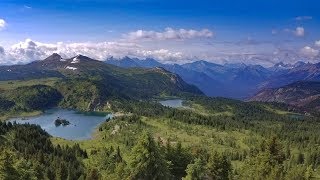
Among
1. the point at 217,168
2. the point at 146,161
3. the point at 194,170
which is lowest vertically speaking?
the point at 217,168

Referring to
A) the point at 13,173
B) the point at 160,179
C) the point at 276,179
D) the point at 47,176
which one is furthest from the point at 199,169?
the point at 47,176

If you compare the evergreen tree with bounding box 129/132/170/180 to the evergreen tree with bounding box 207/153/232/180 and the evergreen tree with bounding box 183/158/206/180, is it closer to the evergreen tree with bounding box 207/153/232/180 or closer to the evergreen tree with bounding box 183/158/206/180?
the evergreen tree with bounding box 183/158/206/180

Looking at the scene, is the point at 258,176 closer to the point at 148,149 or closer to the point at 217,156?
the point at 217,156

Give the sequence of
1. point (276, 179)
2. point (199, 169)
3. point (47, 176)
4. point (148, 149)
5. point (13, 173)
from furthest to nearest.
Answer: point (47, 176) → point (276, 179) → point (199, 169) → point (13, 173) → point (148, 149)

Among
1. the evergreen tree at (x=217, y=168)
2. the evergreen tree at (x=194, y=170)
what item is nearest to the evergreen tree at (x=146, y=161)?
the evergreen tree at (x=194, y=170)

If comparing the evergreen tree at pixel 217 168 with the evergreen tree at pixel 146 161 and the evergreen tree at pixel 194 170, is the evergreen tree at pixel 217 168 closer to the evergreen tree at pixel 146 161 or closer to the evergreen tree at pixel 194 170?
the evergreen tree at pixel 194 170

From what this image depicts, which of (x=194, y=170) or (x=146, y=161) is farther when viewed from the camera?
(x=194, y=170)

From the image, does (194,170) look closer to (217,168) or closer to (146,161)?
(146,161)

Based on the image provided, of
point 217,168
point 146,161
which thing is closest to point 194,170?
point 146,161

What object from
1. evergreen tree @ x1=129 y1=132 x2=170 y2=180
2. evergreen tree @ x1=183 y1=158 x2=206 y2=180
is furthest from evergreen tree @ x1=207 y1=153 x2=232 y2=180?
evergreen tree @ x1=129 y1=132 x2=170 y2=180

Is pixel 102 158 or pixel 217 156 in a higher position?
pixel 217 156

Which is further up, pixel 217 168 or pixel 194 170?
pixel 194 170
